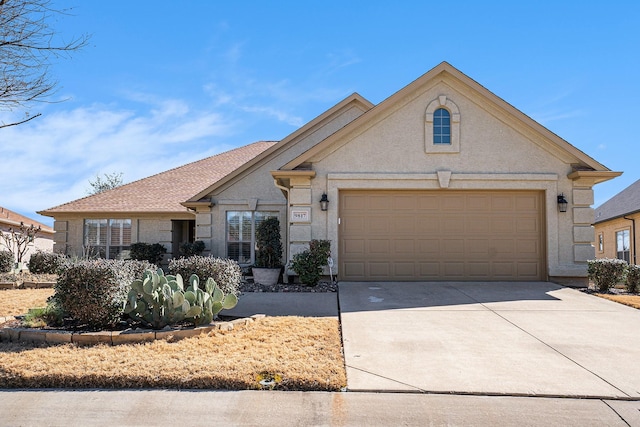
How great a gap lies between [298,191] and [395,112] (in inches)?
129

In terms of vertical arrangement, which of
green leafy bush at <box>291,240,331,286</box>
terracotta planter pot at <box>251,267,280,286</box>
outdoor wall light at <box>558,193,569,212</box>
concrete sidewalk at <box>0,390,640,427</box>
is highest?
outdoor wall light at <box>558,193,569,212</box>

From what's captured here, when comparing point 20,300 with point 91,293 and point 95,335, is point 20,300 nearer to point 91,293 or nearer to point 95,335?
point 91,293

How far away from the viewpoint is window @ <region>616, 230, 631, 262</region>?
2317 centimetres

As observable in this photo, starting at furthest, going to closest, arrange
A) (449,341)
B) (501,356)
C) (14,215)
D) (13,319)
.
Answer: (14,215) → (13,319) → (449,341) → (501,356)

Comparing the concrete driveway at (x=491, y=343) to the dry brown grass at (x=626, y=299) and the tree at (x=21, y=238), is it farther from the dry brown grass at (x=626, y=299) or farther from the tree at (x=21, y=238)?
the tree at (x=21, y=238)

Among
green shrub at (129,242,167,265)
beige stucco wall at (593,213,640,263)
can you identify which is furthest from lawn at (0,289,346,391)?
beige stucco wall at (593,213,640,263)

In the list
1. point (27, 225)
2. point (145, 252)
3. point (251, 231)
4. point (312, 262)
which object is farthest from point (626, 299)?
point (27, 225)

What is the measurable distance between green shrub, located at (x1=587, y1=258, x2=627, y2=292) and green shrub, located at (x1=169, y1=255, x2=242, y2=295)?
28.9 ft

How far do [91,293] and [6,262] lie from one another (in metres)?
10.3

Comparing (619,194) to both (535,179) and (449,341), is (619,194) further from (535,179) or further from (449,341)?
(449,341)

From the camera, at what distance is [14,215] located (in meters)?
31.4

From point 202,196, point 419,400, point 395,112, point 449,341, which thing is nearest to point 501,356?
point 449,341

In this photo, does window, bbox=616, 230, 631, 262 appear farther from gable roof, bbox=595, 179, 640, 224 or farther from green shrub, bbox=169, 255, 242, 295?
green shrub, bbox=169, 255, 242, 295

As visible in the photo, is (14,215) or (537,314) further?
(14,215)
